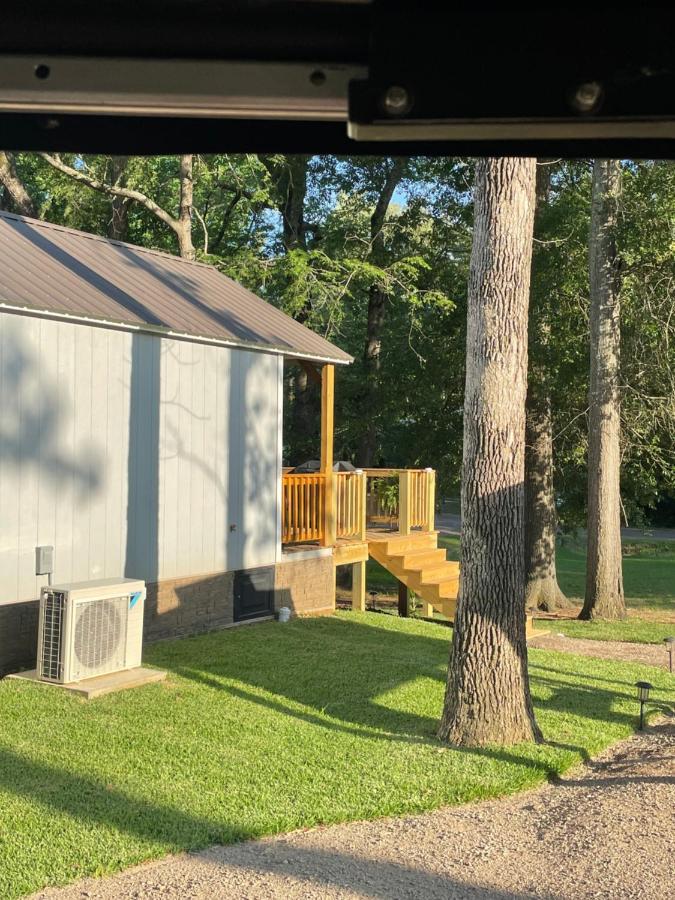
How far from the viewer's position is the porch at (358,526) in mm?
13797

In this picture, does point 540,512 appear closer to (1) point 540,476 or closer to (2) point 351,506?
(1) point 540,476

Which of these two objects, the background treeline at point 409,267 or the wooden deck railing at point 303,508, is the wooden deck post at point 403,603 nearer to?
the wooden deck railing at point 303,508

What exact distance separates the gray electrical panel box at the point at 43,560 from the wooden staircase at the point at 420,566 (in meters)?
6.00

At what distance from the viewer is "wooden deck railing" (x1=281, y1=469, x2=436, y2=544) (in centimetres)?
1373

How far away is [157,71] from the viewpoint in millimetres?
1812

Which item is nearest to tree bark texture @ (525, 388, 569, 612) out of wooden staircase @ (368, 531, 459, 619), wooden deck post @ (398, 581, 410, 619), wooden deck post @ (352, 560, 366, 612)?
wooden deck post @ (398, 581, 410, 619)

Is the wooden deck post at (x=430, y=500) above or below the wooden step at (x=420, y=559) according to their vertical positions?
above

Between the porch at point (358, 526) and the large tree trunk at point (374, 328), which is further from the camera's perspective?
the large tree trunk at point (374, 328)

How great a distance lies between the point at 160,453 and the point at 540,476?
29.1 feet

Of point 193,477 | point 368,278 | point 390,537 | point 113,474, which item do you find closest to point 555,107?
point 113,474

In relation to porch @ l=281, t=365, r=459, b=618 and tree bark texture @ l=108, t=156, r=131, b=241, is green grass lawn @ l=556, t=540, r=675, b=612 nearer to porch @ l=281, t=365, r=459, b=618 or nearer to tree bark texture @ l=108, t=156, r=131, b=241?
porch @ l=281, t=365, r=459, b=618

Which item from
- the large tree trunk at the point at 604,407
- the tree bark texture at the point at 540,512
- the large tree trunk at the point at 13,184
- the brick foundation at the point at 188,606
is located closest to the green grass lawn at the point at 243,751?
the brick foundation at the point at 188,606

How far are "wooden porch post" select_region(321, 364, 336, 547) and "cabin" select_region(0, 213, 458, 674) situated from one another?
0.03 metres

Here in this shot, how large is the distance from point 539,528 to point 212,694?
10668mm
